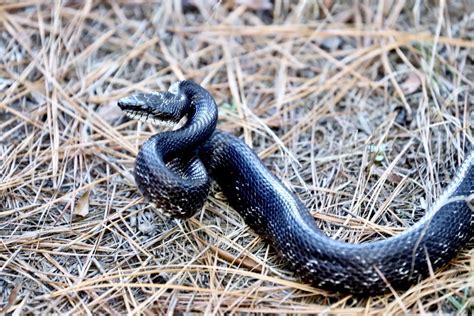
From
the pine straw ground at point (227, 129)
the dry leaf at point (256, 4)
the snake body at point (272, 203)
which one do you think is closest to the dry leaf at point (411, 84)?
the pine straw ground at point (227, 129)

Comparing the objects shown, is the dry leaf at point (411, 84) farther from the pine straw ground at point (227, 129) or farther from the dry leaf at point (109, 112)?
the dry leaf at point (109, 112)

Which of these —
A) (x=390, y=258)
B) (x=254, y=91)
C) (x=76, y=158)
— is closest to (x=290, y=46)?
(x=254, y=91)

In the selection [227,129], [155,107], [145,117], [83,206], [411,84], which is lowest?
[83,206]

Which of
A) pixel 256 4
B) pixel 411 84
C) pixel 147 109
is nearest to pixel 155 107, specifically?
pixel 147 109

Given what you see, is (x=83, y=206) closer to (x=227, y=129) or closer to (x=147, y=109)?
(x=147, y=109)

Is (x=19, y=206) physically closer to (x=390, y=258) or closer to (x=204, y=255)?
(x=204, y=255)

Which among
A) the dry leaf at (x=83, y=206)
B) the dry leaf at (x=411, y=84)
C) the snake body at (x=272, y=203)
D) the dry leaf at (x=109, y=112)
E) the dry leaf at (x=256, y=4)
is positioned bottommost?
the dry leaf at (x=83, y=206)
